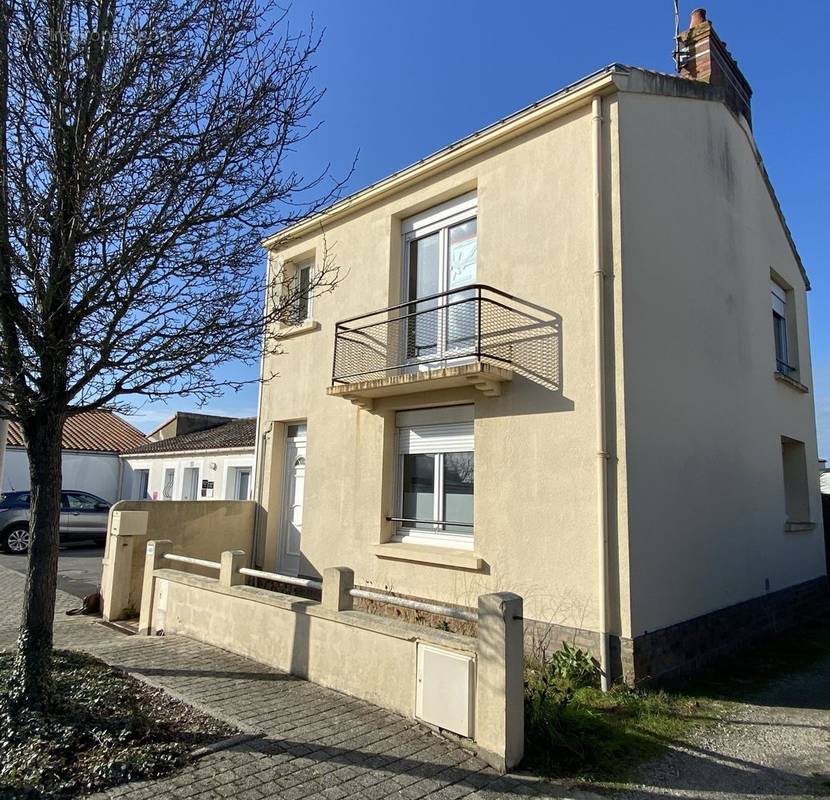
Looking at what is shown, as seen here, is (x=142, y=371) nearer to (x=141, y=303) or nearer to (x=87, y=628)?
(x=141, y=303)

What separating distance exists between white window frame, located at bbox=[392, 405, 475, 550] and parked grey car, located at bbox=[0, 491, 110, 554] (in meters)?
12.3

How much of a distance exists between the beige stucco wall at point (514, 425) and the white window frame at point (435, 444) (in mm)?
158

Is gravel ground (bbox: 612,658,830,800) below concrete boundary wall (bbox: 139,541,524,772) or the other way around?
below

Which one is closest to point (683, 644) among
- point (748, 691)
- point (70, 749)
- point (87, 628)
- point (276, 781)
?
point (748, 691)

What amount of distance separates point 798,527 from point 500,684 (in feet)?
25.8

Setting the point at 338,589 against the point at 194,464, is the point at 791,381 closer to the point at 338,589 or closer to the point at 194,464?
the point at 338,589

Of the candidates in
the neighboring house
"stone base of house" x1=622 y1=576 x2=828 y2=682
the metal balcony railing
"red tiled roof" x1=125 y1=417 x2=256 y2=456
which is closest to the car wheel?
"red tiled roof" x1=125 y1=417 x2=256 y2=456

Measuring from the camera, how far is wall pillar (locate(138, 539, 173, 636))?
814cm

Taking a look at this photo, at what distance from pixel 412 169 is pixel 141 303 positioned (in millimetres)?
5000

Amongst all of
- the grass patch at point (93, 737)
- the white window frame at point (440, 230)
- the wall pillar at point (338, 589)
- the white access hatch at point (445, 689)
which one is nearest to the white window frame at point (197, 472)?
the white window frame at point (440, 230)

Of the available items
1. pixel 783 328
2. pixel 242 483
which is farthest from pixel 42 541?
pixel 242 483

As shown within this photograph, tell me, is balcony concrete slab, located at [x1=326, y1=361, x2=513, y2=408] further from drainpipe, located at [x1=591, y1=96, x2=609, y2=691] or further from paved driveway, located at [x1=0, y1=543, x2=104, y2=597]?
paved driveway, located at [x1=0, y1=543, x2=104, y2=597]

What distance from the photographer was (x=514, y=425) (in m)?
7.09

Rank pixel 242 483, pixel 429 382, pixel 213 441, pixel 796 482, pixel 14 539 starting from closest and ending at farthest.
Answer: pixel 429 382, pixel 796 482, pixel 14 539, pixel 242 483, pixel 213 441
